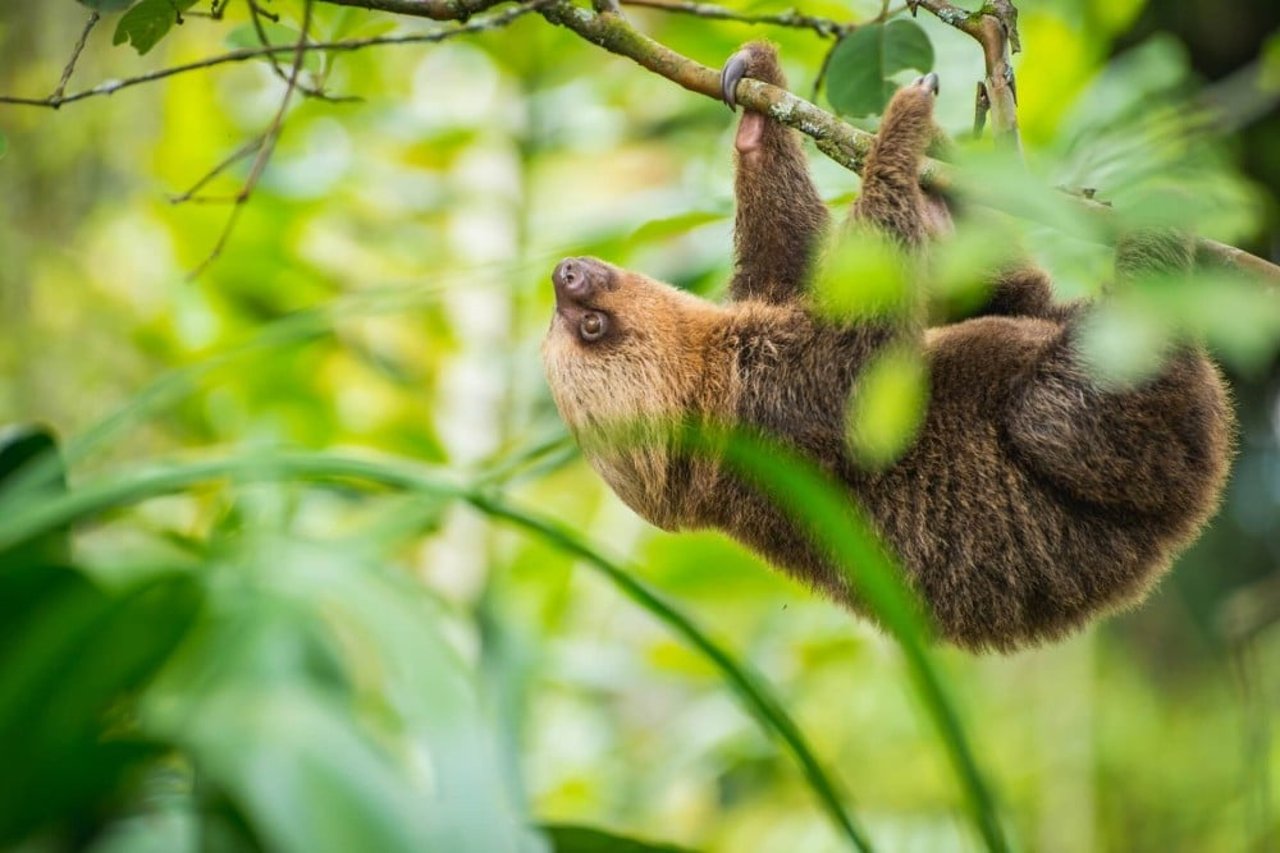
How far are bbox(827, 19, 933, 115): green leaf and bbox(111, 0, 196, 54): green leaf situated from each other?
164 centimetres

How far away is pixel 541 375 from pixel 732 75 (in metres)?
3.16

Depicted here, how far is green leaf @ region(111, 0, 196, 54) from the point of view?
2553 mm

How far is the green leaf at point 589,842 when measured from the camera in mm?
2477

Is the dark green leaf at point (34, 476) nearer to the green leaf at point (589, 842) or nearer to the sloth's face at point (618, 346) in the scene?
the green leaf at point (589, 842)

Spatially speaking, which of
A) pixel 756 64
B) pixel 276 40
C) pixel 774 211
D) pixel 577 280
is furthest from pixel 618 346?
pixel 276 40

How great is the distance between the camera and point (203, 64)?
9.12 ft

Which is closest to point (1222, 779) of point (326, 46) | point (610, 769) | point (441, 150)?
point (610, 769)

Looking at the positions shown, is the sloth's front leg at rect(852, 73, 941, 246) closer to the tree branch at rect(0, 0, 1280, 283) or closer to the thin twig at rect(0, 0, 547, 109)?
the tree branch at rect(0, 0, 1280, 283)

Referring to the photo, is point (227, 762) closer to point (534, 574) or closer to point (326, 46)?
point (326, 46)

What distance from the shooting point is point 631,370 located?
13.0ft

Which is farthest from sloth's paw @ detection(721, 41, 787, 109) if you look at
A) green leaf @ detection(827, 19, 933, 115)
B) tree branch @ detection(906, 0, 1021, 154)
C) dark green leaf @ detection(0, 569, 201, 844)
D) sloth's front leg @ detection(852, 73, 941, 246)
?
dark green leaf @ detection(0, 569, 201, 844)

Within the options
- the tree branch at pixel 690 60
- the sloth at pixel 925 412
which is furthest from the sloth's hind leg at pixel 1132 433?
the tree branch at pixel 690 60

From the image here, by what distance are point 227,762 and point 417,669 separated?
270 mm

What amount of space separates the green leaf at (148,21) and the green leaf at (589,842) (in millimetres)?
1793
